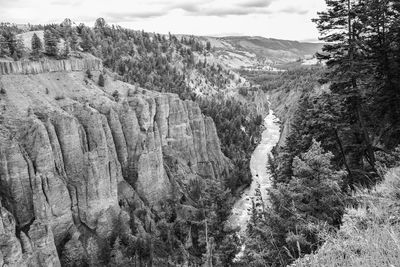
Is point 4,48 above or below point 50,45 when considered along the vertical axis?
below

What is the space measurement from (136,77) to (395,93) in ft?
248

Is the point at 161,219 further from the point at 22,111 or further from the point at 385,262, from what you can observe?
the point at 385,262

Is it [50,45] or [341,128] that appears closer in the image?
[341,128]

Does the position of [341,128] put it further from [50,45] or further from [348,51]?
[50,45]

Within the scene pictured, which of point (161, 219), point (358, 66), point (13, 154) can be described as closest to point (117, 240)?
point (161, 219)

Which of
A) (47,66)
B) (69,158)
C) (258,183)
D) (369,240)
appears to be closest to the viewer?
(369,240)

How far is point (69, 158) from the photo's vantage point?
42.4 meters

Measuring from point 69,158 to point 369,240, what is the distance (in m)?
42.0

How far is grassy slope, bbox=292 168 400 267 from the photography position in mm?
4734

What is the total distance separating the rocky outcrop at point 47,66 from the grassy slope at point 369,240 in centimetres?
5005

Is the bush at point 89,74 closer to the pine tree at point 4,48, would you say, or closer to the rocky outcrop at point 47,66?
the rocky outcrop at point 47,66

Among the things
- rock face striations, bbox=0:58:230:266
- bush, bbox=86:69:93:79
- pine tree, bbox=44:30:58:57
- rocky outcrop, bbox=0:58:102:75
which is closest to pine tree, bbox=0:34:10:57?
rocky outcrop, bbox=0:58:102:75

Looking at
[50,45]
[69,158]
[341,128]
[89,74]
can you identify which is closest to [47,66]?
[50,45]

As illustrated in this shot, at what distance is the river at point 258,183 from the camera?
56438 millimetres
